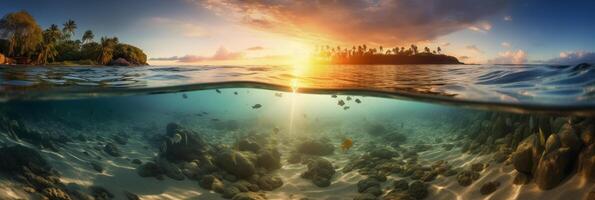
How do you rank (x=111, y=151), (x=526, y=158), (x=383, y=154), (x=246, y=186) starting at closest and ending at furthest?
(x=526, y=158), (x=246, y=186), (x=111, y=151), (x=383, y=154)

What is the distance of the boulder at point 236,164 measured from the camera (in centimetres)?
1260

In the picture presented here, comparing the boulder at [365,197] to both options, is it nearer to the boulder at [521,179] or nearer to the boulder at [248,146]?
the boulder at [521,179]

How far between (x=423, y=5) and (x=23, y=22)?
389 inches

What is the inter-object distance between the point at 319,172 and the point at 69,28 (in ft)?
29.4

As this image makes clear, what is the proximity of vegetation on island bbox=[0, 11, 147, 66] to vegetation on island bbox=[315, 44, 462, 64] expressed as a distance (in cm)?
617

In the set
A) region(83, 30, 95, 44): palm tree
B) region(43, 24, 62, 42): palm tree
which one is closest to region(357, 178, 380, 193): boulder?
region(83, 30, 95, 44): palm tree

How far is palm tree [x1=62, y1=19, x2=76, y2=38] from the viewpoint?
837cm

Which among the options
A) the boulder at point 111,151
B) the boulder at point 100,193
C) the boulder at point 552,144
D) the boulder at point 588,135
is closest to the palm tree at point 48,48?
the boulder at point 100,193

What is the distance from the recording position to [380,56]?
15312mm

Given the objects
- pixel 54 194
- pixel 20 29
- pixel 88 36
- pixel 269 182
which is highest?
pixel 20 29

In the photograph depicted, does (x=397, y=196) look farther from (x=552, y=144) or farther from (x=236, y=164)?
(x=236, y=164)

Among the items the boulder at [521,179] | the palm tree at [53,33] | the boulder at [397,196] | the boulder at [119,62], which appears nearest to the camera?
the palm tree at [53,33]

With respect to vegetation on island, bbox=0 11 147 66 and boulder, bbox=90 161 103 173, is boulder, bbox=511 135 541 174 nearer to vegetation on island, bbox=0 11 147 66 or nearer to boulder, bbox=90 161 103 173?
vegetation on island, bbox=0 11 147 66

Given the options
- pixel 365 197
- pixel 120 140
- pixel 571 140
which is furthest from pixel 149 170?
pixel 571 140
